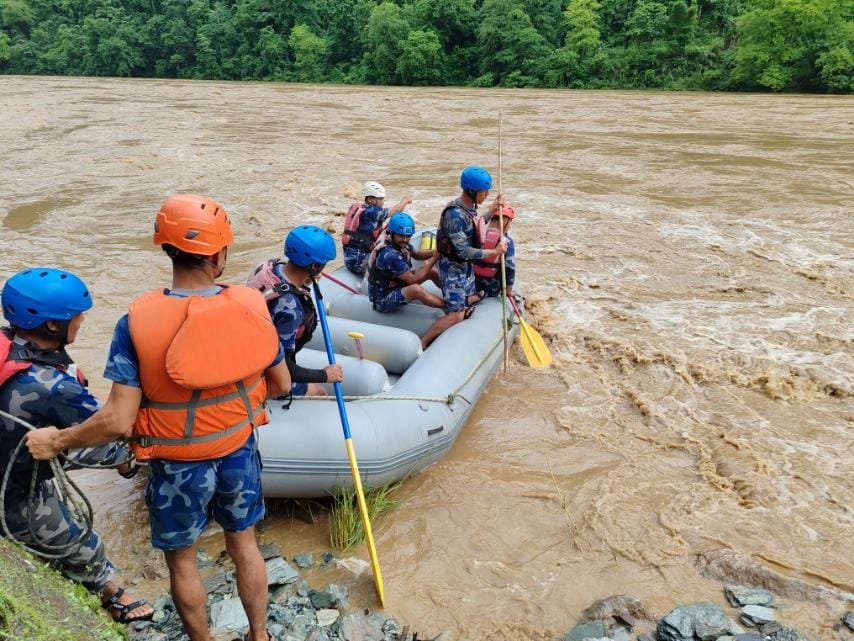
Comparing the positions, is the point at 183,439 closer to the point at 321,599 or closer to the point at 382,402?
the point at 321,599

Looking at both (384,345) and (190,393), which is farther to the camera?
(384,345)

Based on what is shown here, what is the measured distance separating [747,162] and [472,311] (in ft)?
32.0

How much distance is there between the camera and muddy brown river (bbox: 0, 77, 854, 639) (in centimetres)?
321

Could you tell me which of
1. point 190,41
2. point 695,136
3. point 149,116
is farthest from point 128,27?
point 695,136

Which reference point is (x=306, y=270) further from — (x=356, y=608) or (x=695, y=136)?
(x=695, y=136)

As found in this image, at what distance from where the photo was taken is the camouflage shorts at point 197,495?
192cm

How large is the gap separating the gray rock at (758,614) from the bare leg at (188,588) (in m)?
2.19

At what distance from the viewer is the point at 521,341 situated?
5340 millimetres

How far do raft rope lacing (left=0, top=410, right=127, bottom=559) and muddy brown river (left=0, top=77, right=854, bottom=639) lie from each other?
2.56 feet

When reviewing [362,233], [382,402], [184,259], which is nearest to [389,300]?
[362,233]

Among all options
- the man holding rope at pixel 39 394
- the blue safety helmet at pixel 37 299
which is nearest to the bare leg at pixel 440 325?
the man holding rope at pixel 39 394

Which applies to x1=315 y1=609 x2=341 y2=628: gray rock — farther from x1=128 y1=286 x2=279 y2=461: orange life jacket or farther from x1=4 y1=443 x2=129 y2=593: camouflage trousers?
x1=128 y1=286 x2=279 y2=461: orange life jacket

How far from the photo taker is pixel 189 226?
5.89ft

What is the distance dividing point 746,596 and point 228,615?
7.27 feet
